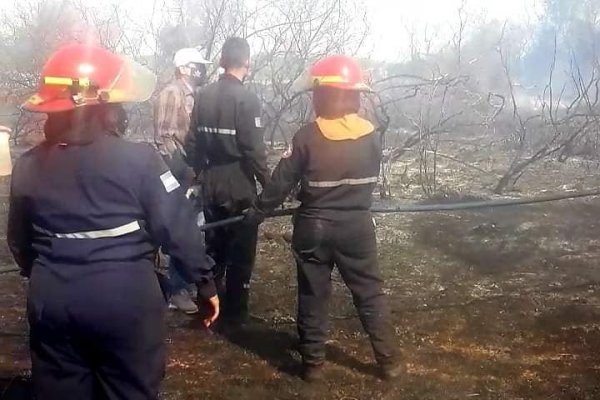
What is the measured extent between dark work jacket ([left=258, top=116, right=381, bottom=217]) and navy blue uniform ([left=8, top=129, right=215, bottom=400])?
4.41 ft

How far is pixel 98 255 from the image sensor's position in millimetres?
2471

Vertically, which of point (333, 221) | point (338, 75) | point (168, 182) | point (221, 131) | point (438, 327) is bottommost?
point (438, 327)

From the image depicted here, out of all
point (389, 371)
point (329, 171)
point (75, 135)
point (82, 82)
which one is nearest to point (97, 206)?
point (75, 135)

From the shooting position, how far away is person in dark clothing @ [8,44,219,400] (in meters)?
2.46

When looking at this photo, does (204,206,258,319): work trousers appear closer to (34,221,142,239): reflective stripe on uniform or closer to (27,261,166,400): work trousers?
(27,261,166,400): work trousers

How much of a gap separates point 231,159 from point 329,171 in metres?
1.11

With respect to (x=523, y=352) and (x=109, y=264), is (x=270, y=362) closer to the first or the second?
(x=523, y=352)

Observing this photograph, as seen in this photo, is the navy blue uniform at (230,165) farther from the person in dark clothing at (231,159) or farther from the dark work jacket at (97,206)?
the dark work jacket at (97,206)

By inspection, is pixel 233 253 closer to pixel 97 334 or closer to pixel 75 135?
pixel 97 334

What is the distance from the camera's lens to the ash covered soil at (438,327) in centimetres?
396

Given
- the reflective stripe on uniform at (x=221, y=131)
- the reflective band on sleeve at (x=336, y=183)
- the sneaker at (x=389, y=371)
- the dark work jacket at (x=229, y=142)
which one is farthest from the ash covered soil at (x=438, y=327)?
the reflective stripe on uniform at (x=221, y=131)

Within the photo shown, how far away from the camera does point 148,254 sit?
2.63 m

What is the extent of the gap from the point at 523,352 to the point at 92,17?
8980 mm

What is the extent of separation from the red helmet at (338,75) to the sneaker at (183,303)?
2053 millimetres
